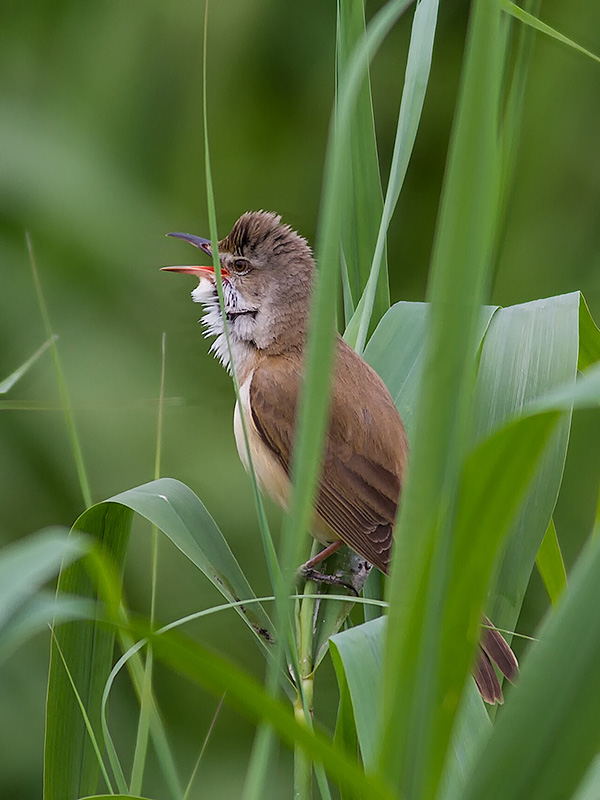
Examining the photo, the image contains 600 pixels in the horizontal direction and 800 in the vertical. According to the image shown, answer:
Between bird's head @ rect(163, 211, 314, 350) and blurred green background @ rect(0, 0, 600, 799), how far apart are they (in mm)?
429

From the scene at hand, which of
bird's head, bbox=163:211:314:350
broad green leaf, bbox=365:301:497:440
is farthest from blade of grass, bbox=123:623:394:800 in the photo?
bird's head, bbox=163:211:314:350

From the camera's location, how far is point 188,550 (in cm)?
146

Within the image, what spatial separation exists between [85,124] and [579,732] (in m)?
3.44

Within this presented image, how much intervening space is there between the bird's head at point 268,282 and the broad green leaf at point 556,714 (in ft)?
6.72

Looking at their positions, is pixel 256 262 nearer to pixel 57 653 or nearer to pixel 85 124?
pixel 85 124

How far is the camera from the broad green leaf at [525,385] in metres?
1.54

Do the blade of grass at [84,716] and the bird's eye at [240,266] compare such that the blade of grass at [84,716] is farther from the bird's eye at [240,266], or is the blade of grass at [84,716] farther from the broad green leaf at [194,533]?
the bird's eye at [240,266]

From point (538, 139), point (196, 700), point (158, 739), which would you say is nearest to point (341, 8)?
point (158, 739)

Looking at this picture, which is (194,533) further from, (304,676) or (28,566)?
(28,566)

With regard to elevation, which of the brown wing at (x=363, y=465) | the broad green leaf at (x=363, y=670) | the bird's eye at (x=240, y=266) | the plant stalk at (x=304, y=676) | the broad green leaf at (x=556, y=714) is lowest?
the plant stalk at (x=304, y=676)

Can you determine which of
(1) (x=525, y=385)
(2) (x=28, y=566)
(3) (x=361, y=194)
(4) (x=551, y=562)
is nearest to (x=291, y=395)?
(3) (x=361, y=194)

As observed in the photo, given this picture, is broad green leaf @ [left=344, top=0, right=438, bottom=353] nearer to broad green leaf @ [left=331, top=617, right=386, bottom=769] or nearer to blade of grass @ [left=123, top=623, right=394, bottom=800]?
broad green leaf @ [left=331, top=617, right=386, bottom=769]

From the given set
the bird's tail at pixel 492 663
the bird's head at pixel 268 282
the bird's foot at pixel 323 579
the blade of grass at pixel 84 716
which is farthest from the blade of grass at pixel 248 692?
the bird's head at pixel 268 282

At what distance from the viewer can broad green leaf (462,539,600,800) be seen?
0.85m
